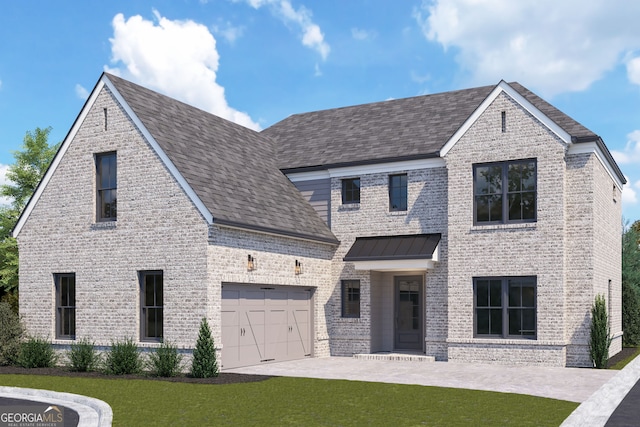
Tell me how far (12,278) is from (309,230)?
88.1 ft

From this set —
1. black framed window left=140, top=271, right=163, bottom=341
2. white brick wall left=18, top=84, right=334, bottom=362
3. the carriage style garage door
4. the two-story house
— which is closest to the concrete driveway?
the carriage style garage door

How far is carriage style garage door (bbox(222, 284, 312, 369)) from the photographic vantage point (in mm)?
20859

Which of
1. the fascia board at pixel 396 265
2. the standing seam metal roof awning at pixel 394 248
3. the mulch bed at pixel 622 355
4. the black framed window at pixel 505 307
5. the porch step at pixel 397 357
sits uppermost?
the standing seam metal roof awning at pixel 394 248

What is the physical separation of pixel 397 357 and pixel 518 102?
29.4 feet

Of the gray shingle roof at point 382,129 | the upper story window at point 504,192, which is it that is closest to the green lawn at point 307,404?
the upper story window at point 504,192

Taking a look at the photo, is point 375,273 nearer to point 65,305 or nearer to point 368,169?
point 368,169

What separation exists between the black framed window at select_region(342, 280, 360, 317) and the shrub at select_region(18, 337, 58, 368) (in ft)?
31.7

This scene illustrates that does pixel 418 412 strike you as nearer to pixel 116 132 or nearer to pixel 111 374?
pixel 111 374

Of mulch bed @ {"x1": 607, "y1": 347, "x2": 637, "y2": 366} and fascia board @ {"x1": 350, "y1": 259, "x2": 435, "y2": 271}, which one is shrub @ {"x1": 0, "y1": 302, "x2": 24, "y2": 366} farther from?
mulch bed @ {"x1": 607, "y1": 347, "x2": 637, "y2": 366}

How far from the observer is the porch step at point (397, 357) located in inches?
928

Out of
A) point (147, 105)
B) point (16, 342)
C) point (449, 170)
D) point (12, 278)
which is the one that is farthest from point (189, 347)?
point (12, 278)

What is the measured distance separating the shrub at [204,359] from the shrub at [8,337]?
6.66 metres

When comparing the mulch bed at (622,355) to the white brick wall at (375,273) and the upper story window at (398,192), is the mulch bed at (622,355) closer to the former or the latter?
the white brick wall at (375,273)

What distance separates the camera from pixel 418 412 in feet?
42.0
